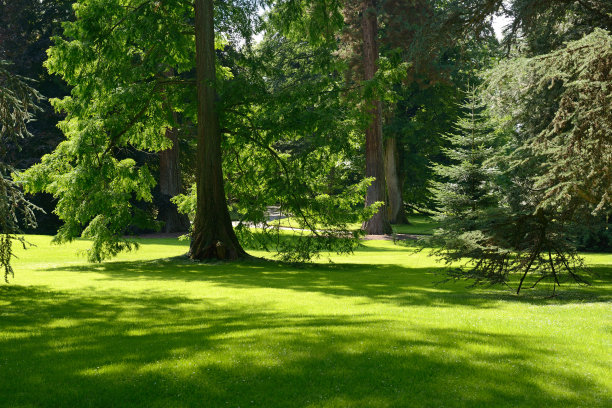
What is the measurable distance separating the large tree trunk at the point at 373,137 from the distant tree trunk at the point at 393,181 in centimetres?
762

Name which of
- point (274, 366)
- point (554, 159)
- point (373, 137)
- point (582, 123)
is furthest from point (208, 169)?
point (373, 137)

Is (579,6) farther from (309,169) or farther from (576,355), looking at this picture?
(576,355)

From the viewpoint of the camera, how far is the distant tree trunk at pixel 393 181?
131 ft

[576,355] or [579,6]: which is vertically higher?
[579,6]

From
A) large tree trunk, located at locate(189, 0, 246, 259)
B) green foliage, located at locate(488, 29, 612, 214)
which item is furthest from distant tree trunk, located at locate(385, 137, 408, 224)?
green foliage, located at locate(488, 29, 612, 214)

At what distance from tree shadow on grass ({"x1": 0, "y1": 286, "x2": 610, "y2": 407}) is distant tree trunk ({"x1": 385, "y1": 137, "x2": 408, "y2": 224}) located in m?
31.8

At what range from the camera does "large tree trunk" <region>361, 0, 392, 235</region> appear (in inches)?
1234

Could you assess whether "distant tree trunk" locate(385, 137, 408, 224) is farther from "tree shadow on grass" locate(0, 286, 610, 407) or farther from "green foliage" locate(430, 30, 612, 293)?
"tree shadow on grass" locate(0, 286, 610, 407)

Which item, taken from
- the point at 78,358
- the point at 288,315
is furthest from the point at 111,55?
the point at 78,358

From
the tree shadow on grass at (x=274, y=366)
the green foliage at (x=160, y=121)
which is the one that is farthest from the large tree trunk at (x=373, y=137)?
the tree shadow on grass at (x=274, y=366)

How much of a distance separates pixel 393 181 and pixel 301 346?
34.2 meters

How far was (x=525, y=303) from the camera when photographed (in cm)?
1107

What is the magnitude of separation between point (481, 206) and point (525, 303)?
7261mm

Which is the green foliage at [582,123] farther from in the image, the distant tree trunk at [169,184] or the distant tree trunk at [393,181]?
the distant tree trunk at [393,181]
